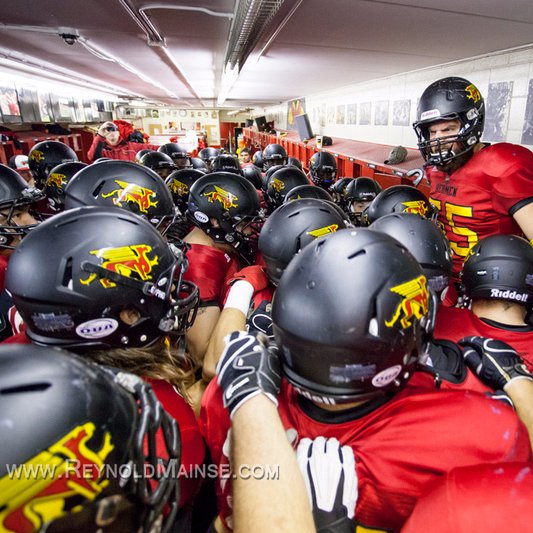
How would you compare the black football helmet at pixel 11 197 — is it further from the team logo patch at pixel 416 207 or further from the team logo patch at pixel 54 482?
the team logo patch at pixel 416 207

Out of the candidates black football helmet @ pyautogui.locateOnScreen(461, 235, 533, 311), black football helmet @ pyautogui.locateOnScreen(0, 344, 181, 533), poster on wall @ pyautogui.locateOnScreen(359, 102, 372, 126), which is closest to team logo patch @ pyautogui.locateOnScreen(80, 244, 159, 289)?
black football helmet @ pyautogui.locateOnScreen(0, 344, 181, 533)

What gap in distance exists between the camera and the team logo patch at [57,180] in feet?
12.6

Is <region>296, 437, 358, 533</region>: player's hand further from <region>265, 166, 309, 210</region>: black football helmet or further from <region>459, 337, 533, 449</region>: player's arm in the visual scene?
<region>265, 166, 309, 210</region>: black football helmet

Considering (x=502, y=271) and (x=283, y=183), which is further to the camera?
(x=283, y=183)

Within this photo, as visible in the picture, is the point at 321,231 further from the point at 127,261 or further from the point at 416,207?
the point at 416,207

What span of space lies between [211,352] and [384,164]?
4946mm

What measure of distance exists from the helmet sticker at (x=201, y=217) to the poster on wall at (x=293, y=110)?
12.1m

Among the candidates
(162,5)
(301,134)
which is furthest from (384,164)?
(301,134)

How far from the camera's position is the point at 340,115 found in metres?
9.98

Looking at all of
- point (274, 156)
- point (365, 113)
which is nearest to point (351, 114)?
point (365, 113)

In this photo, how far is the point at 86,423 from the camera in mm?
684

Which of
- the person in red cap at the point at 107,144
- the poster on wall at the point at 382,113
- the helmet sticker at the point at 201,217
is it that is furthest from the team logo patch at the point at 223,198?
the poster on wall at the point at 382,113

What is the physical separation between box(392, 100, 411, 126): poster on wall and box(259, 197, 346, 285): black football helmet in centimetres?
524

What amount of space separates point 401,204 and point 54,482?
2.95 m
